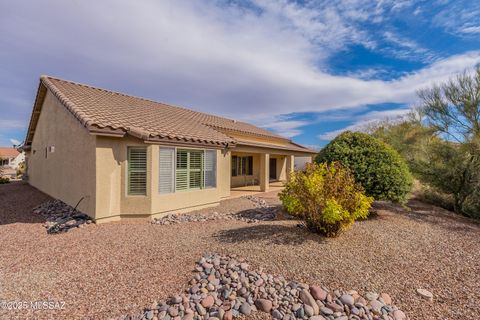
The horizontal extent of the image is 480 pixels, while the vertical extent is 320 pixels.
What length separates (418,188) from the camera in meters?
15.6

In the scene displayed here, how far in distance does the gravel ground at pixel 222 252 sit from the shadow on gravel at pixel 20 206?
1135 millimetres

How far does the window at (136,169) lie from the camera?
9.18 m

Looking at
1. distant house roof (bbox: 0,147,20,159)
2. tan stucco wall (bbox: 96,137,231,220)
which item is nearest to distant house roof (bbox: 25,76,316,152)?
tan stucco wall (bbox: 96,137,231,220)

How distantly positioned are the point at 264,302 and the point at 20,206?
43.2 feet

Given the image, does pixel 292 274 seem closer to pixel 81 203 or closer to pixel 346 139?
pixel 346 139

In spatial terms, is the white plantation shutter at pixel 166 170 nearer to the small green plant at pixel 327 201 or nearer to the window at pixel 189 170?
the window at pixel 189 170

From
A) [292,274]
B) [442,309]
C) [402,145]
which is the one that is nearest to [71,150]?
[292,274]

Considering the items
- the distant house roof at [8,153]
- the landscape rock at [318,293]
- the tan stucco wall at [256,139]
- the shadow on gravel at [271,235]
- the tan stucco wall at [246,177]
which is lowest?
the landscape rock at [318,293]

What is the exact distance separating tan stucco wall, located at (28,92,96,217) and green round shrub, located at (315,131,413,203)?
368 inches

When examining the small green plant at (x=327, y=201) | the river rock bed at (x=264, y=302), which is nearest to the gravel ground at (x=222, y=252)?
the river rock bed at (x=264, y=302)

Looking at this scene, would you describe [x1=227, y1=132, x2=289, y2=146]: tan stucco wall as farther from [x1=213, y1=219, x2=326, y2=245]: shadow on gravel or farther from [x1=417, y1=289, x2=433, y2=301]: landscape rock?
[x1=417, y1=289, x2=433, y2=301]: landscape rock

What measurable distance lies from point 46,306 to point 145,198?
17.3 ft

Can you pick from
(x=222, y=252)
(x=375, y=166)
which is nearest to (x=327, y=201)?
(x=222, y=252)

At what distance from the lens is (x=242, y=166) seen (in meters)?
20.6
